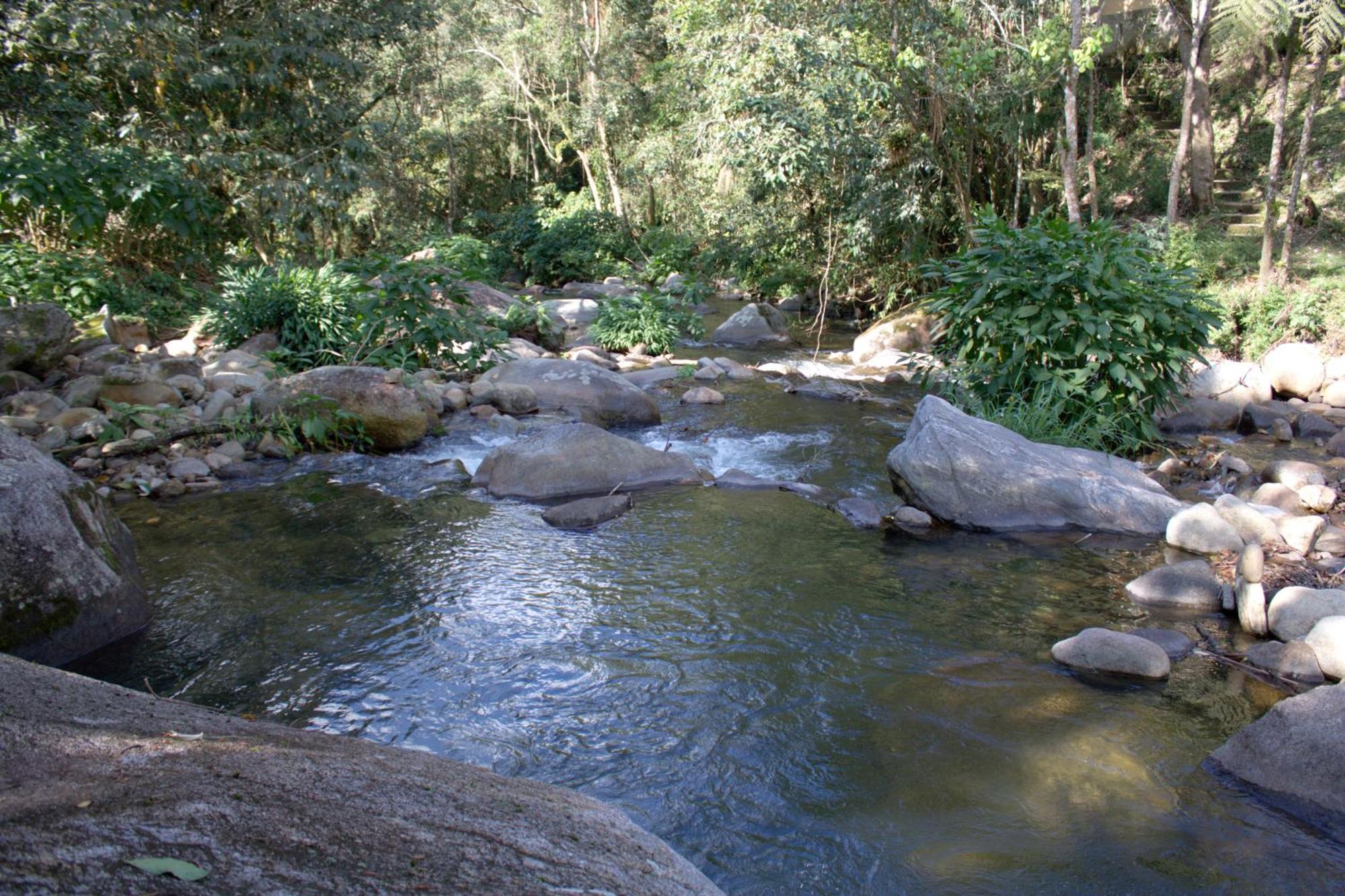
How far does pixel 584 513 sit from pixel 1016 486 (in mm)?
3326

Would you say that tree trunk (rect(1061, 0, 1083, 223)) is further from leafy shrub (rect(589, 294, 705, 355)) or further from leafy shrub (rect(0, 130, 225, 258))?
leafy shrub (rect(0, 130, 225, 258))

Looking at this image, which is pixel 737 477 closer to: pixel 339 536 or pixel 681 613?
pixel 681 613

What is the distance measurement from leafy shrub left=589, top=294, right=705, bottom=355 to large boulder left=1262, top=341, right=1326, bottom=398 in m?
8.26

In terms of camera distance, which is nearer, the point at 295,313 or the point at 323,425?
the point at 323,425

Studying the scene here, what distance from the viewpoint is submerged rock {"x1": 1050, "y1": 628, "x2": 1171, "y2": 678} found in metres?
4.64

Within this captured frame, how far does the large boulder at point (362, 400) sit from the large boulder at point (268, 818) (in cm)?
623

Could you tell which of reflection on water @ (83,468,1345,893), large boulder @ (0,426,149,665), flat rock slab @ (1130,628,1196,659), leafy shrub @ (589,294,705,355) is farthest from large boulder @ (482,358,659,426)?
flat rock slab @ (1130,628,1196,659)

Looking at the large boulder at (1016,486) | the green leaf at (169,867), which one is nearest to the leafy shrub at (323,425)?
the large boulder at (1016,486)

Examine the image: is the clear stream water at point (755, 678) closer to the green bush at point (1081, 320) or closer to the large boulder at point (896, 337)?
the green bush at point (1081, 320)

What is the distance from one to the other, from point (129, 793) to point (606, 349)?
12.8m

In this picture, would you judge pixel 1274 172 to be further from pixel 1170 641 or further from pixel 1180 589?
pixel 1170 641

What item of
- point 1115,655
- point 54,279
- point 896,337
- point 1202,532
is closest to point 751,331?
point 896,337

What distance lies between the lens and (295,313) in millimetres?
11266

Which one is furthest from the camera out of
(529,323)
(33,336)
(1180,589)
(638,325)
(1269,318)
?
(638,325)
